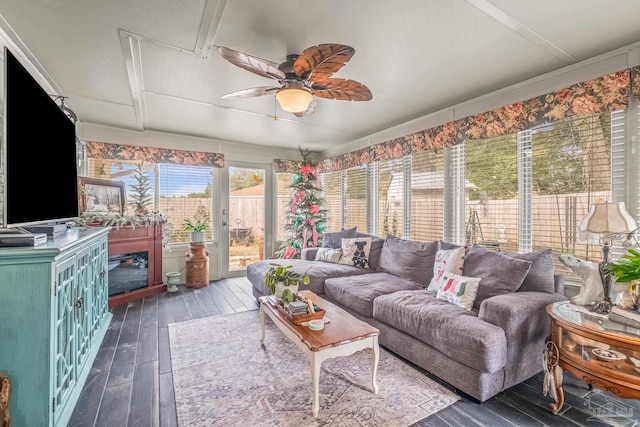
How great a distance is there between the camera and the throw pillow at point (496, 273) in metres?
2.33

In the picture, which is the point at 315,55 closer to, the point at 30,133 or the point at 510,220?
the point at 30,133

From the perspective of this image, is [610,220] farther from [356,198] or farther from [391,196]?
[356,198]

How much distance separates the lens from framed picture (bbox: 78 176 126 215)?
370 centimetres

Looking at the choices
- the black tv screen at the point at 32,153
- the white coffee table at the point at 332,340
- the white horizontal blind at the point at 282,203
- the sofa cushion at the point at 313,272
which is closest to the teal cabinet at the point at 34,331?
the black tv screen at the point at 32,153

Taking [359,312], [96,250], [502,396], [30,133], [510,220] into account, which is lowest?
[502,396]

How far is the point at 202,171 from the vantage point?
506 cm

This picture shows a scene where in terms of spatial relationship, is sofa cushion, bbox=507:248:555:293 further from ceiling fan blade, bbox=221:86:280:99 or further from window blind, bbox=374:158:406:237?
ceiling fan blade, bbox=221:86:280:99

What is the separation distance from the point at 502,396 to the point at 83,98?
477cm

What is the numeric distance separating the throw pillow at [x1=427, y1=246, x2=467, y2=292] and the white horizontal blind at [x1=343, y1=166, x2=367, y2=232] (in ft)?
6.62

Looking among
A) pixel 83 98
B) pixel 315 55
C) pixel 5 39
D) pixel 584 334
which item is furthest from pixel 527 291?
pixel 83 98

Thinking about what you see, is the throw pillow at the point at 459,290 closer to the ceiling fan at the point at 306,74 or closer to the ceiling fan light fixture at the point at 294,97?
the ceiling fan at the point at 306,74

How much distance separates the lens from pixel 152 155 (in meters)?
4.52

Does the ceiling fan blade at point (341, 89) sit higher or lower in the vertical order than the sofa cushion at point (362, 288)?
higher

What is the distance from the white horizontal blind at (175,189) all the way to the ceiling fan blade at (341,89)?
132 inches
